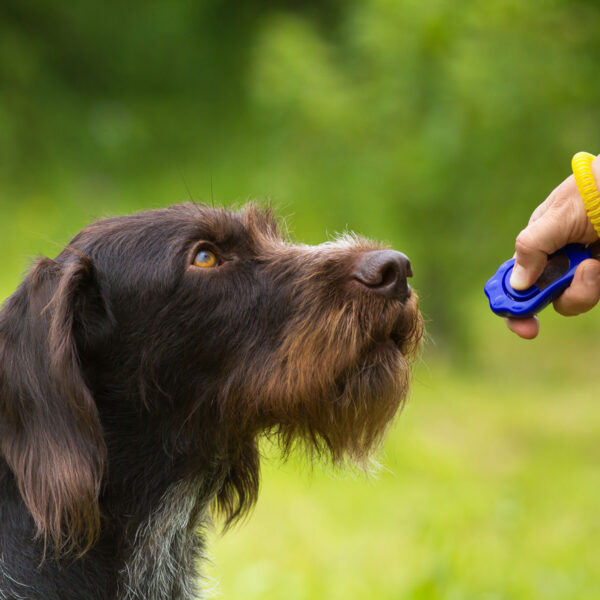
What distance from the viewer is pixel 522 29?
7090 mm

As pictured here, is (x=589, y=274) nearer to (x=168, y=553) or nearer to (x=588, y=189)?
(x=588, y=189)

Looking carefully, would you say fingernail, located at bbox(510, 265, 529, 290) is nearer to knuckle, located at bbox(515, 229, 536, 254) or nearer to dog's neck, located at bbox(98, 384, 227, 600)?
knuckle, located at bbox(515, 229, 536, 254)

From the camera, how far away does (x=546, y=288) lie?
2.70m

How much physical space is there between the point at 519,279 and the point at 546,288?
0.08 meters

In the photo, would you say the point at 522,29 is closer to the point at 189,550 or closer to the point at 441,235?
the point at 441,235

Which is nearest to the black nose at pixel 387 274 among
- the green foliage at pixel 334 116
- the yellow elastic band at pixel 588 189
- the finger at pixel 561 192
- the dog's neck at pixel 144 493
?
the finger at pixel 561 192

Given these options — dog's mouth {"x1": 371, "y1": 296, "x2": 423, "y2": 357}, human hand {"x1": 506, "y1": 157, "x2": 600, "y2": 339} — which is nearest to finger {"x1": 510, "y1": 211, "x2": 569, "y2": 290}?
human hand {"x1": 506, "y1": 157, "x2": 600, "y2": 339}

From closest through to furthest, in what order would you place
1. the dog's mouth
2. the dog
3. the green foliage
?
the dog, the dog's mouth, the green foliage

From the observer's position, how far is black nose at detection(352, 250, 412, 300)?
109 inches

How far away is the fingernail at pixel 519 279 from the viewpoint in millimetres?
2709

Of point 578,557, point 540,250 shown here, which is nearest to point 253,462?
point 540,250

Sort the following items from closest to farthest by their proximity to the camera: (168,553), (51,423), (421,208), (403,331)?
(51,423) < (403,331) < (168,553) < (421,208)

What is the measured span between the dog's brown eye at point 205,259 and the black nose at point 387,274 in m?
0.45

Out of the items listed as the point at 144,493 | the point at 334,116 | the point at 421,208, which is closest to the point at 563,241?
the point at 144,493
